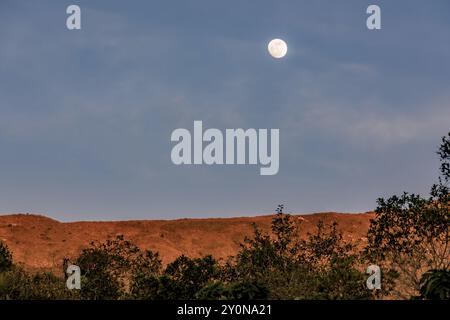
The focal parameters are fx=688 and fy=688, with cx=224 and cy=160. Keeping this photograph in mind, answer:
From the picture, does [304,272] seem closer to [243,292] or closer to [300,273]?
[300,273]

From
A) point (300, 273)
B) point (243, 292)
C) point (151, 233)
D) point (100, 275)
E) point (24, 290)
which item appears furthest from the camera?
point (151, 233)

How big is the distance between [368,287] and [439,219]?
476 centimetres

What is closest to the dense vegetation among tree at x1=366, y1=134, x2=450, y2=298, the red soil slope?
tree at x1=366, y1=134, x2=450, y2=298

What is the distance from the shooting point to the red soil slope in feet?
276

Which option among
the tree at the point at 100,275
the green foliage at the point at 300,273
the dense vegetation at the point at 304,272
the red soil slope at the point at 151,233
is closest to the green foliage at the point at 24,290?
the dense vegetation at the point at 304,272

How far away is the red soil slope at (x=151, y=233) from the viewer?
84188 millimetres

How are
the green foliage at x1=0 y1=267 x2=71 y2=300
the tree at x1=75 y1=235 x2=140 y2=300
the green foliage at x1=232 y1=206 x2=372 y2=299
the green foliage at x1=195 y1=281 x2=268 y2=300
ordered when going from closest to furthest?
the green foliage at x1=195 y1=281 x2=268 y2=300
the green foliage at x1=0 y1=267 x2=71 y2=300
the green foliage at x1=232 y1=206 x2=372 y2=299
the tree at x1=75 y1=235 x2=140 y2=300

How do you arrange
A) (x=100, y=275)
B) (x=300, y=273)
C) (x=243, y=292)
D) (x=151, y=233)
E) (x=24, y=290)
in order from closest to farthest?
(x=243, y=292) → (x=24, y=290) → (x=300, y=273) → (x=100, y=275) → (x=151, y=233)

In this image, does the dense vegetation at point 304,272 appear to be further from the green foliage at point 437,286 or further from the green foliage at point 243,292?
the green foliage at point 437,286

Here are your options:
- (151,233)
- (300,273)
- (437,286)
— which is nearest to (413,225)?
(300,273)

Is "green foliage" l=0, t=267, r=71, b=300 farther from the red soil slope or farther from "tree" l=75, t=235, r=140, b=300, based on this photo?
the red soil slope

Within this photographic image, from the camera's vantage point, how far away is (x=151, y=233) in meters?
95.3

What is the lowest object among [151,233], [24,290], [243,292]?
[24,290]

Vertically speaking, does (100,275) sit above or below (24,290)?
above
